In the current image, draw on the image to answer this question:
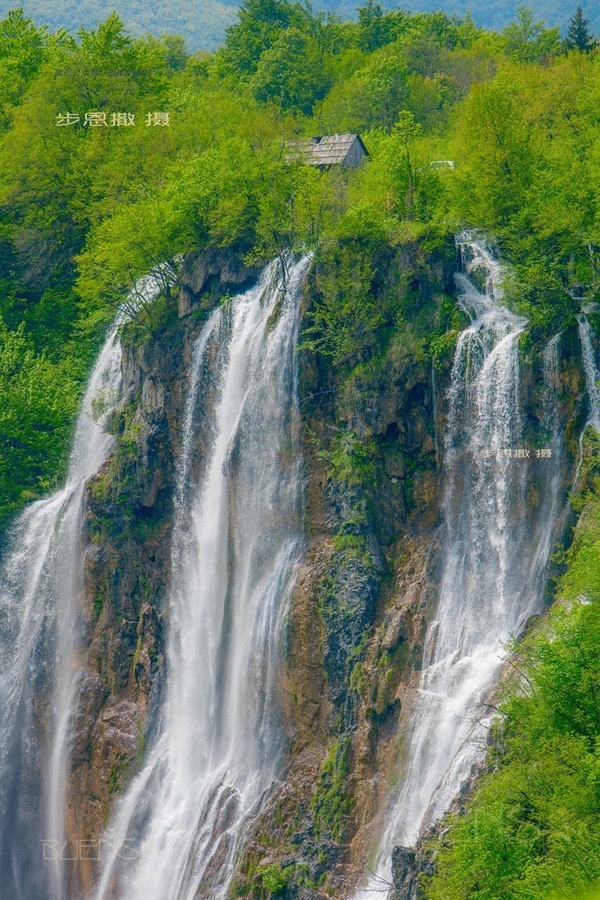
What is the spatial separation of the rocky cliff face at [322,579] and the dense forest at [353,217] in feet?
2.44

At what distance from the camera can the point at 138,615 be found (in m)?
47.9

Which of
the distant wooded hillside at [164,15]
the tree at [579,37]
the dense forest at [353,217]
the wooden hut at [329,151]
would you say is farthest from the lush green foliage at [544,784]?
the distant wooded hillside at [164,15]

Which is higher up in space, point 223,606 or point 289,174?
point 289,174

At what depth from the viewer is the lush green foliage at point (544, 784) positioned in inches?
1070

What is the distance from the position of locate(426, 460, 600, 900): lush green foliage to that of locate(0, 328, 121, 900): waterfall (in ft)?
68.2

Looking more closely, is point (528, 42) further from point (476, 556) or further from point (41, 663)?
point (41, 663)

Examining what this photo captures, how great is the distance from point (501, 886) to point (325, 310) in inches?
808

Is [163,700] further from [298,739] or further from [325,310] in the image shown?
[325,310]

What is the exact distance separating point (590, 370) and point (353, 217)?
980 cm

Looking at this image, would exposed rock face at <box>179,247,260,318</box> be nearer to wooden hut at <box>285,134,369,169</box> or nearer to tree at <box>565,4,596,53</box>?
wooden hut at <box>285,134,369,169</box>

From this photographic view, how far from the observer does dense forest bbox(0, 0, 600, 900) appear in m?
29.9

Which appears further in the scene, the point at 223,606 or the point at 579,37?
the point at 579,37

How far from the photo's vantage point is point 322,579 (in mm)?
41812

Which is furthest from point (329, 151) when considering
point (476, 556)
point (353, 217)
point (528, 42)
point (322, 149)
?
point (528, 42)
